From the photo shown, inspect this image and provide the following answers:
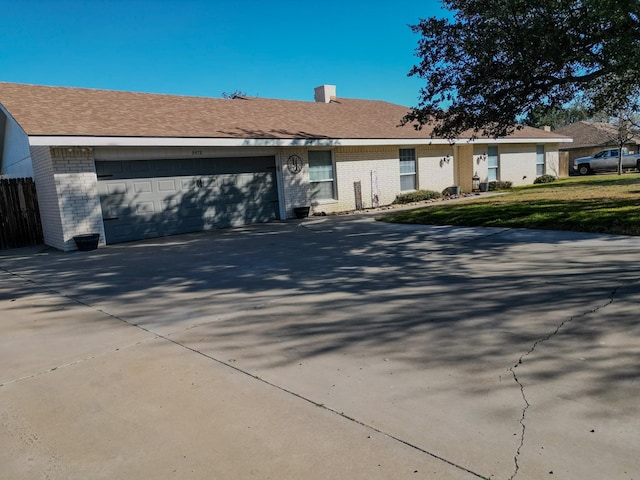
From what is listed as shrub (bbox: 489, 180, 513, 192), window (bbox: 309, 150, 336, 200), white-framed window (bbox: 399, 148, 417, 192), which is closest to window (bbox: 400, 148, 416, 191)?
white-framed window (bbox: 399, 148, 417, 192)

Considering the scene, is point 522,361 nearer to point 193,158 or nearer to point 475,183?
point 193,158

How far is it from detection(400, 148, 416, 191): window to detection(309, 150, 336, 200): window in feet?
13.7

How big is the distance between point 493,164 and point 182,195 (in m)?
17.9

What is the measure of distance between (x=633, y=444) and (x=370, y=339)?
2259 millimetres

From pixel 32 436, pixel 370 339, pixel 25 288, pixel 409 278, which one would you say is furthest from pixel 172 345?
pixel 25 288

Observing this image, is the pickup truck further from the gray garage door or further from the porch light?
the gray garage door

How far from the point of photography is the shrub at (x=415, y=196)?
2034 cm

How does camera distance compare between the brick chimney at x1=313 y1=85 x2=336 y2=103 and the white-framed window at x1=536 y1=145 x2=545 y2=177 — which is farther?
the white-framed window at x1=536 y1=145 x2=545 y2=177

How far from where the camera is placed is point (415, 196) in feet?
67.5

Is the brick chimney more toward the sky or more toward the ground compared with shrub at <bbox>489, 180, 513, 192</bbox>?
more toward the sky

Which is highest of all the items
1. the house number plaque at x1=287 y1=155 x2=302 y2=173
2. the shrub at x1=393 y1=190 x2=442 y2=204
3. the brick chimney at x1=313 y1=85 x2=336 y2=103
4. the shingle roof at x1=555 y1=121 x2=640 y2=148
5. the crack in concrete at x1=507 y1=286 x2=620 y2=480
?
the brick chimney at x1=313 y1=85 x2=336 y2=103

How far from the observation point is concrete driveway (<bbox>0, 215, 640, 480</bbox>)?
2697 mm

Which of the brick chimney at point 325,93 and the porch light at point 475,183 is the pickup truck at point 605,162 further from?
the brick chimney at point 325,93

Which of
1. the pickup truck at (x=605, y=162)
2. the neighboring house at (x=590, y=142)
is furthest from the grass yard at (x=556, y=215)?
the neighboring house at (x=590, y=142)
